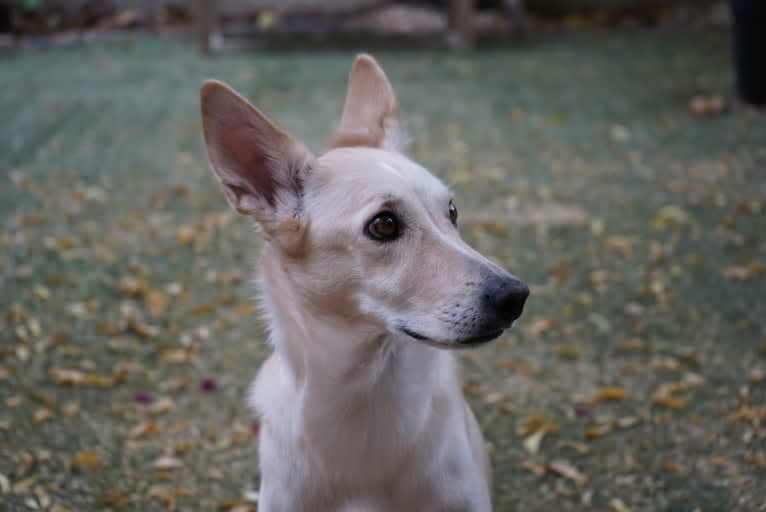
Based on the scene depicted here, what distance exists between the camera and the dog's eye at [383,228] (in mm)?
2123

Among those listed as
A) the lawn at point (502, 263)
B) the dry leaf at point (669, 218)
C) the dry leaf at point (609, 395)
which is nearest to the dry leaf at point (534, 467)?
the lawn at point (502, 263)

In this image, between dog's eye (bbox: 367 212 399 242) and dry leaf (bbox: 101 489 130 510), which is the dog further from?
dry leaf (bbox: 101 489 130 510)

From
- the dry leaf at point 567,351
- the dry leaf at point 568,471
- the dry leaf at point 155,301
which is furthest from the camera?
the dry leaf at point 155,301

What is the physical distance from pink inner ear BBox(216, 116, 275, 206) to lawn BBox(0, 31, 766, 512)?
1348mm

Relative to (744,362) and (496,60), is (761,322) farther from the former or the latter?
(496,60)

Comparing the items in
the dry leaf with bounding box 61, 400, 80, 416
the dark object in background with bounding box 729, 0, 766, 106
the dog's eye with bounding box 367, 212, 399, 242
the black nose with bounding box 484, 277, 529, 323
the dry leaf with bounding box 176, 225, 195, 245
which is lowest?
the dry leaf with bounding box 61, 400, 80, 416

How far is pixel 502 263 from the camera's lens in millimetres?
4738

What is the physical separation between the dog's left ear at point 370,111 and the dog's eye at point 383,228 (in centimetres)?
50

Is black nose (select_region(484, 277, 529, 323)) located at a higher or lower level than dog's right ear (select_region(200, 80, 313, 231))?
lower

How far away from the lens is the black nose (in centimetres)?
196

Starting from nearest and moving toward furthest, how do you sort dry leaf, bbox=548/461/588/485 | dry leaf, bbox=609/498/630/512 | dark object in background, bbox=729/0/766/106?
dry leaf, bbox=609/498/630/512 → dry leaf, bbox=548/461/588/485 → dark object in background, bbox=729/0/766/106

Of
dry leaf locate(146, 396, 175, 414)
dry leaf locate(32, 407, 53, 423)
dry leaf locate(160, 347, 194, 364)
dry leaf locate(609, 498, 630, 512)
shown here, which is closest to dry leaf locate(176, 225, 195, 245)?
dry leaf locate(160, 347, 194, 364)

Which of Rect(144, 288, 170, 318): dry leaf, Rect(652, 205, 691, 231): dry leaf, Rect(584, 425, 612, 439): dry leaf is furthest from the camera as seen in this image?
Rect(652, 205, 691, 231): dry leaf

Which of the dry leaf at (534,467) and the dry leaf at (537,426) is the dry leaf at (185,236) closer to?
the dry leaf at (537,426)
